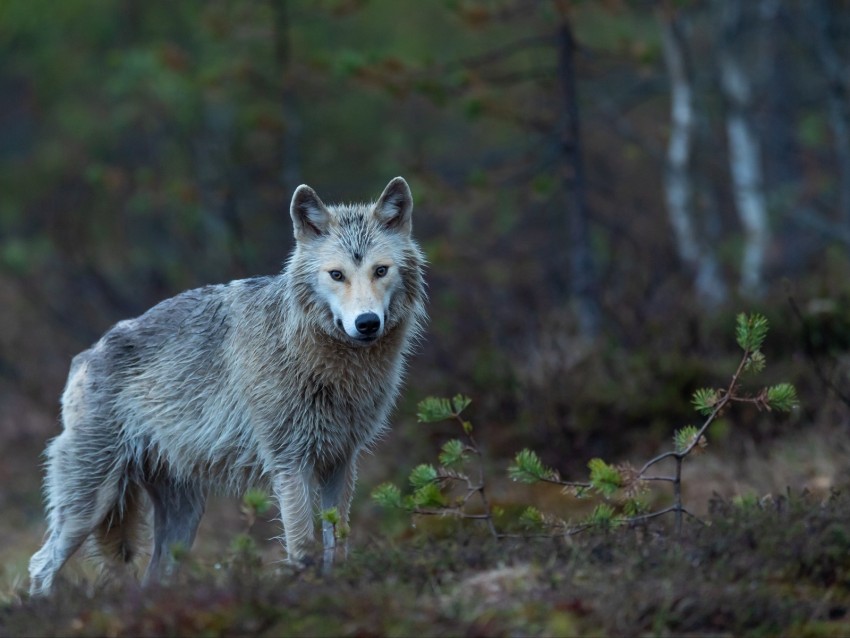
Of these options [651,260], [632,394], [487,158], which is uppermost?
[487,158]

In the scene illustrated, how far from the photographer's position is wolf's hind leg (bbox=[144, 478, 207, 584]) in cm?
754

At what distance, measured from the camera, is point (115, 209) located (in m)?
22.5

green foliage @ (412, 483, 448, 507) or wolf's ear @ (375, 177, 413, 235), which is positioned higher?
wolf's ear @ (375, 177, 413, 235)

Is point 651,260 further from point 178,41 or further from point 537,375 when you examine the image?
point 178,41

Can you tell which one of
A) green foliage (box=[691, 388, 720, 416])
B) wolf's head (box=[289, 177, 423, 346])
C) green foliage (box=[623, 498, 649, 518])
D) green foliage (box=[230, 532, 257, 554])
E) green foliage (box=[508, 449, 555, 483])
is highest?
wolf's head (box=[289, 177, 423, 346])

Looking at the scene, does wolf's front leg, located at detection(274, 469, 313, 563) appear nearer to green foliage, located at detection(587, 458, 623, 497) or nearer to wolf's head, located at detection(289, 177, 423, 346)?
wolf's head, located at detection(289, 177, 423, 346)

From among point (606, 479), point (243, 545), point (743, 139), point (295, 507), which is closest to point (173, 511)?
point (295, 507)

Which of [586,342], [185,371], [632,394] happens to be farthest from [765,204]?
[185,371]

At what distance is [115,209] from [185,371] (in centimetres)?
1612

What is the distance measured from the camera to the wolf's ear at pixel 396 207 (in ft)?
22.8

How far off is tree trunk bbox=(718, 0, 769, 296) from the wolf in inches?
390

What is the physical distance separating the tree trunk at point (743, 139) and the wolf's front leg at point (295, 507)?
33.9 feet

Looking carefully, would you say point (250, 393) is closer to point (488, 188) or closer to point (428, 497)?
point (428, 497)

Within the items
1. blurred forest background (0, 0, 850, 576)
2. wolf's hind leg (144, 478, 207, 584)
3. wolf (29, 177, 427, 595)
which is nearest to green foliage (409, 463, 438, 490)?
wolf (29, 177, 427, 595)
